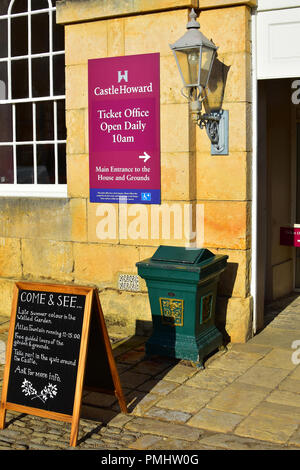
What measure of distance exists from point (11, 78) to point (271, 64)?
3.38 metres

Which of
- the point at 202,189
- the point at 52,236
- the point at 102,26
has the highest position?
the point at 102,26

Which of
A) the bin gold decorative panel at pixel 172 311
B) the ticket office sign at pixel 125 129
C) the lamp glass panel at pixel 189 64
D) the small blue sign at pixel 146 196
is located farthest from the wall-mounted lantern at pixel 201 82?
the bin gold decorative panel at pixel 172 311

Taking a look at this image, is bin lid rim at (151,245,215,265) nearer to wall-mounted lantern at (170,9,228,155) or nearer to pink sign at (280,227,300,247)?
wall-mounted lantern at (170,9,228,155)

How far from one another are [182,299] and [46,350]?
170 cm

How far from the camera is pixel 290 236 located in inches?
352

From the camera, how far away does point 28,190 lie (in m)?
8.23

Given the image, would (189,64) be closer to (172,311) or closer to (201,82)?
(201,82)

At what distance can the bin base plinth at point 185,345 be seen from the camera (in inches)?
247

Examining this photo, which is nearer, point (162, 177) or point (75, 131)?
point (162, 177)

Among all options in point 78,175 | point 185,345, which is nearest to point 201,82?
point 78,175

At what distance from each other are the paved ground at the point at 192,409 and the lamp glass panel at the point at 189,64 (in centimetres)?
271

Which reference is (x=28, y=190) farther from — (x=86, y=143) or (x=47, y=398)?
(x=47, y=398)
